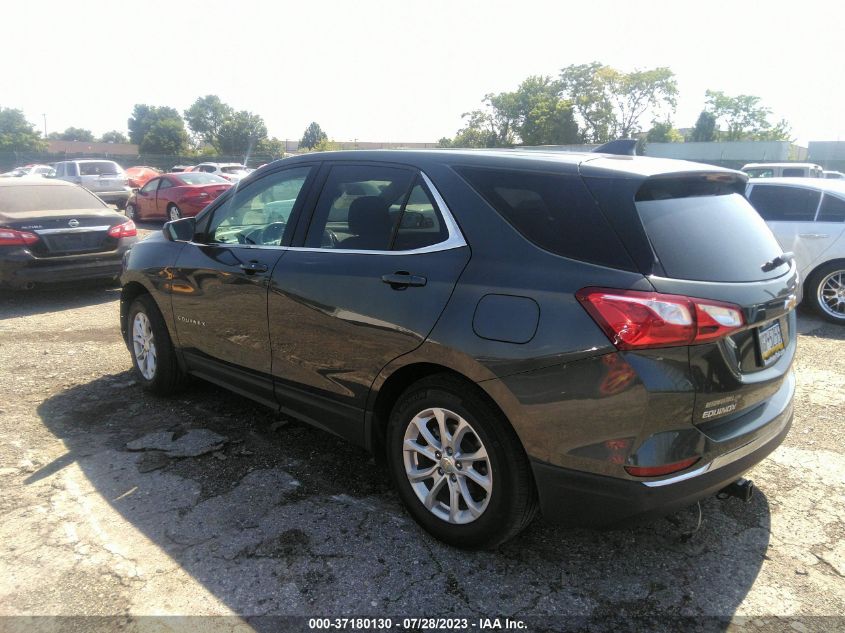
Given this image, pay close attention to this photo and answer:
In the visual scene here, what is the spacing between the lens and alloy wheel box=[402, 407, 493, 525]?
8.81 ft

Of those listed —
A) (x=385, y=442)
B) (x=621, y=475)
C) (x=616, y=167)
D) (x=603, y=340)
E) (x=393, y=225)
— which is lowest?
(x=385, y=442)

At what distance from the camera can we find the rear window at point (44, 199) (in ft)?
26.0

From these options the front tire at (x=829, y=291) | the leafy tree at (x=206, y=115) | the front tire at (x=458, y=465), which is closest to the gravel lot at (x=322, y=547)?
the front tire at (x=458, y=465)

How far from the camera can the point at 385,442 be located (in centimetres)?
320

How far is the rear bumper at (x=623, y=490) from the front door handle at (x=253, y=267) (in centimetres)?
193

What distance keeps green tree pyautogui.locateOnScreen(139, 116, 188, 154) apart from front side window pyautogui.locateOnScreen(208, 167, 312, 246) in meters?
81.7

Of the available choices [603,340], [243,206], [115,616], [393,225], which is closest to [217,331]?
[243,206]

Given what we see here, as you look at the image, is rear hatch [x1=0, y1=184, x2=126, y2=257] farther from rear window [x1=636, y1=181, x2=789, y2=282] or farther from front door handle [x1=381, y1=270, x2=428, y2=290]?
rear window [x1=636, y1=181, x2=789, y2=282]

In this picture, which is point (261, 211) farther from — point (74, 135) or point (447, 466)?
point (74, 135)

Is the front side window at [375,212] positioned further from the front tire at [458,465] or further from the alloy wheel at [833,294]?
the alloy wheel at [833,294]

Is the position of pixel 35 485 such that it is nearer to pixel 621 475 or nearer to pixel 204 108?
pixel 621 475

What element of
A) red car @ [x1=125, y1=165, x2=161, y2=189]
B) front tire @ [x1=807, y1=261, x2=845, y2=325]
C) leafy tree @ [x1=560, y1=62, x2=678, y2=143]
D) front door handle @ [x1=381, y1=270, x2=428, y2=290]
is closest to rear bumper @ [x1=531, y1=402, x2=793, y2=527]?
front door handle @ [x1=381, y1=270, x2=428, y2=290]

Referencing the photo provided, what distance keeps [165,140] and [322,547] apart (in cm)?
8649

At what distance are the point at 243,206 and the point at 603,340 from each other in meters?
2.64
